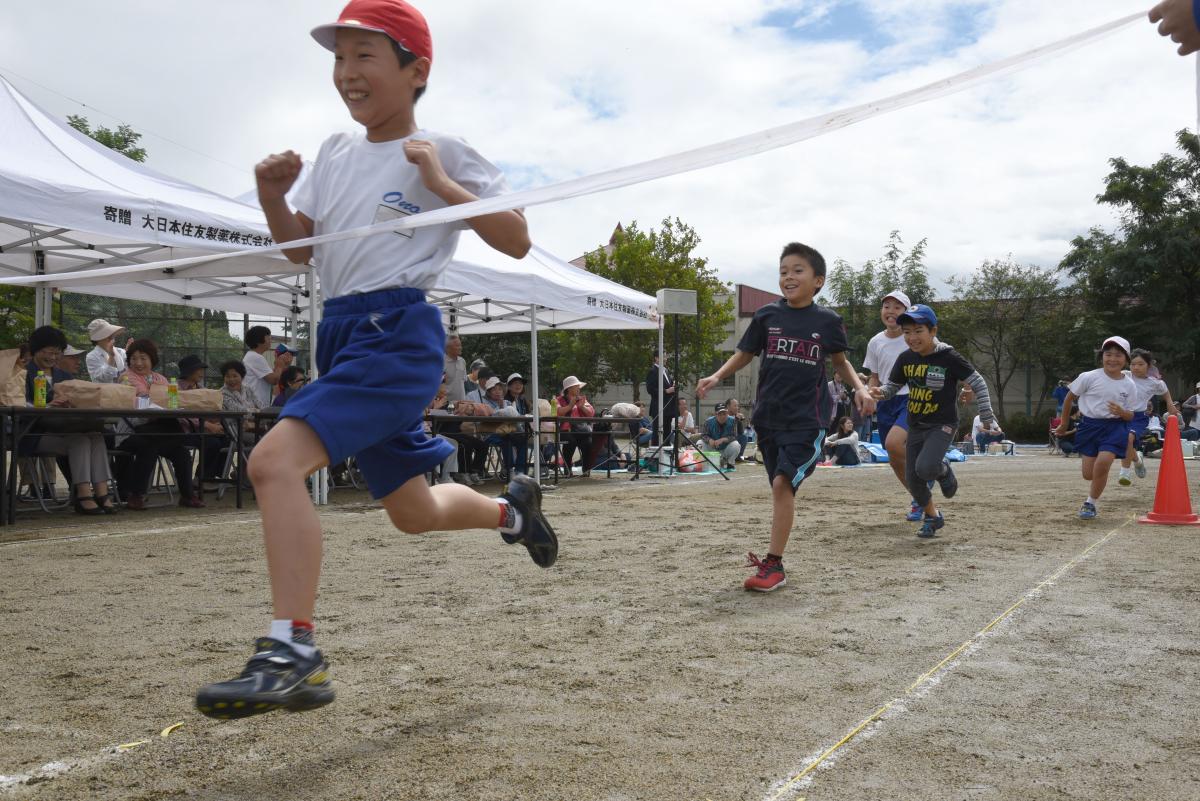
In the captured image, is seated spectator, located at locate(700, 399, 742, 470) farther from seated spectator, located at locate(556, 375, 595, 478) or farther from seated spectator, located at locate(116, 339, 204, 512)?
seated spectator, located at locate(116, 339, 204, 512)

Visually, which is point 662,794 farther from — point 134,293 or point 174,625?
point 134,293

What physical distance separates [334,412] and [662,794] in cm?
119

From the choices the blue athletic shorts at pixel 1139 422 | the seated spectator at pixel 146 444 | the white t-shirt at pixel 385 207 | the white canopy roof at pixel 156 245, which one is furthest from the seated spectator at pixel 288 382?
the blue athletic shorts at pixel 1139 422

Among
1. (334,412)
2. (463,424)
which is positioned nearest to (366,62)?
(334,412)

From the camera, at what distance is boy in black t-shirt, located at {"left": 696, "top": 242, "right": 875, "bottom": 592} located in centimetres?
506

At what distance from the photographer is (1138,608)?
4395 millimetres

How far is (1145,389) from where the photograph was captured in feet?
31.8

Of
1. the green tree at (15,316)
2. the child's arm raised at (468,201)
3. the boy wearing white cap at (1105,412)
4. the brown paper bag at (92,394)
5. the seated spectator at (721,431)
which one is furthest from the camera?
the green tree at (15,316)

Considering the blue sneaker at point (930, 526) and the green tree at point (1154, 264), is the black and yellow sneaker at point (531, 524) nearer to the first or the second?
the blue sneaker at point (930, 526)

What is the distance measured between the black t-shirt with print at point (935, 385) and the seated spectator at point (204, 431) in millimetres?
6229

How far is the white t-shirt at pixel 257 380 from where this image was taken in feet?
35.1

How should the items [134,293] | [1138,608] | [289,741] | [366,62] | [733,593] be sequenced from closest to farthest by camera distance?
[289,741] < [366,62] < [1138,608] < [733,593] < [134,293]

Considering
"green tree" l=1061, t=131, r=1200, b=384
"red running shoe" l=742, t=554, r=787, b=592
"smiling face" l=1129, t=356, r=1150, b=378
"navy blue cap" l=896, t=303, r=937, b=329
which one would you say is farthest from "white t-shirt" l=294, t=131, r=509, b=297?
"green tree" l=1061, t=131, r=1200, b=384

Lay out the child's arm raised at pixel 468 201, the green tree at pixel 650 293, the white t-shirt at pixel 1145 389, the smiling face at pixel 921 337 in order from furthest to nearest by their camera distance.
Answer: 1. the green tree at pixel 650 293
2. the white t-shirt at pixel 1145 389
3. the smiling face at pixel 921 337
4. the child's arm raised at pixel 468 201
